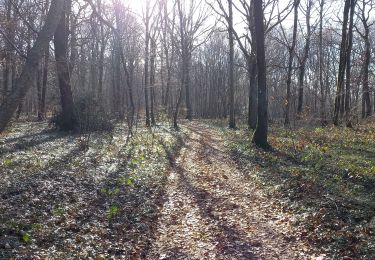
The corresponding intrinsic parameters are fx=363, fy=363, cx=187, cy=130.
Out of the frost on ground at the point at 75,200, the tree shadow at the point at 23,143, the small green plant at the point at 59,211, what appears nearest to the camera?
the frost on ground at the point at 75,200

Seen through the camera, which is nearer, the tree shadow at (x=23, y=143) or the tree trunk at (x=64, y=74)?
the tree shadow at (x=23, y=143)

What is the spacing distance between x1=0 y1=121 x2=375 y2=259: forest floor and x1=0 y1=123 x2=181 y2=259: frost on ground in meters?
0.03

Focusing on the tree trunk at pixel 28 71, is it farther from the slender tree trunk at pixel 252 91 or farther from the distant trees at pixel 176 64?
the slender tree trunk at pixel 252 91

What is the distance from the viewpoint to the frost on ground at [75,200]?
680 centimetres

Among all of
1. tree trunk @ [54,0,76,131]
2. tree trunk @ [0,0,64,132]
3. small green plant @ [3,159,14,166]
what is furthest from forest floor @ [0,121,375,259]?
tree trunk @ [54,0,76,131]

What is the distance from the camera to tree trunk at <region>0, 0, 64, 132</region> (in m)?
5.50

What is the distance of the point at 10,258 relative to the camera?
582cm

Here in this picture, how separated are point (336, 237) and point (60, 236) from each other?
534 centimetres

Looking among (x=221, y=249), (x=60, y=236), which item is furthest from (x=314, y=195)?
(x=60, y=236)

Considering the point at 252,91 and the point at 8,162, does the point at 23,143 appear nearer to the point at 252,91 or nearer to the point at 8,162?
the point at 8,162

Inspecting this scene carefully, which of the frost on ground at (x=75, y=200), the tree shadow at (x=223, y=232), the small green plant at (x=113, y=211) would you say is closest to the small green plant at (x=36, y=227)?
the frost on ground at (x=75, y=200)

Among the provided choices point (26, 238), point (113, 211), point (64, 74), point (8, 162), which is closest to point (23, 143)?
point (8, 162)

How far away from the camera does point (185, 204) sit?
397 inches

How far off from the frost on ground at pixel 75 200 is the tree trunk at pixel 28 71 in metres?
2.37
